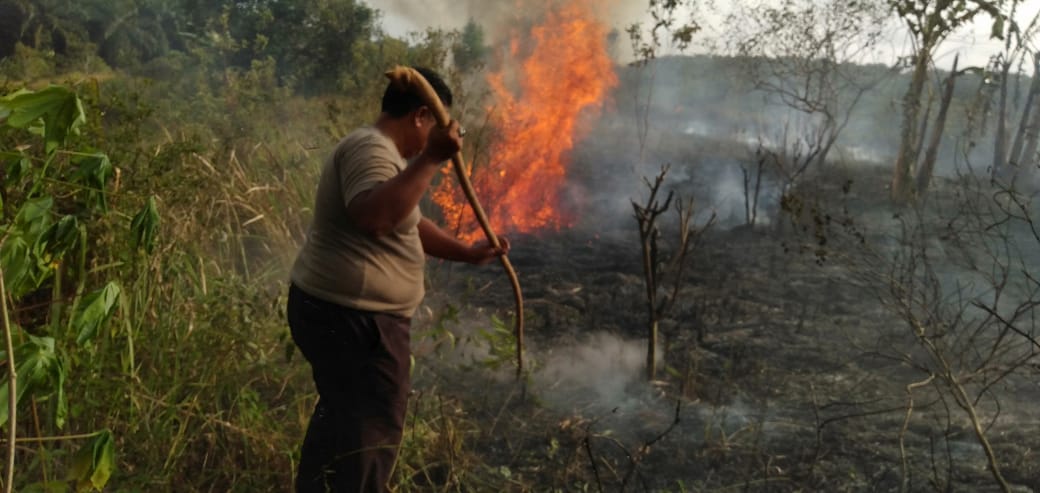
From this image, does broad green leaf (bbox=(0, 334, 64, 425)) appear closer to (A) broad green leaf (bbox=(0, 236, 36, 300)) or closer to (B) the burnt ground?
(A) broad green leaf (bbox=(0, 236, 36, 300))

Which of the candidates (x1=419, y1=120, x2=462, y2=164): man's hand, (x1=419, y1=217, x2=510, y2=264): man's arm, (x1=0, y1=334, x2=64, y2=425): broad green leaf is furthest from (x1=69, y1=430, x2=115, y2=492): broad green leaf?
(x1=419, y1=217, x2=510, y2=264): man's arm

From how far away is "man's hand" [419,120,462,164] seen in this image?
2273 mm

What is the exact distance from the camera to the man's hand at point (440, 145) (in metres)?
2.27

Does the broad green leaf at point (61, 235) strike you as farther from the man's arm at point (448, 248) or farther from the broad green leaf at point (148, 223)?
the man's arm at point (448, 248)

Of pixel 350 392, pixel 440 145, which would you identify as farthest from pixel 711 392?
pixel 440 145

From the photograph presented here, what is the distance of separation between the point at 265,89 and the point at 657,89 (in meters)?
19.8

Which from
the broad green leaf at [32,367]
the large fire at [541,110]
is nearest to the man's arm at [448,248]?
the broad green leaf at [32,367]

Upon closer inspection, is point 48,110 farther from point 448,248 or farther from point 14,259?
point 448,248

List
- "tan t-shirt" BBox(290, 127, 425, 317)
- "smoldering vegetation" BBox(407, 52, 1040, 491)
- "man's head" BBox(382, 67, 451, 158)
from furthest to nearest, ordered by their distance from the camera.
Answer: "smoldering vegetation" BBox(407, 52, 1040, 491) → "man's head" BBox(382, 67, 451, 158) → "tan t-shirt" BBox(290, 127, 425, 317)

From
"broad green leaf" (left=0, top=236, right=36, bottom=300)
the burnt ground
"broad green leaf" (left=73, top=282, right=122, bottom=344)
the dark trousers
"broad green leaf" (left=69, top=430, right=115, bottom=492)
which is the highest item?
"broad green leaf" (left=0, top=236, right=36, bottom=300)

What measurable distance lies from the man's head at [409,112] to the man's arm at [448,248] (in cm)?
46

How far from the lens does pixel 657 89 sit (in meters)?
29.1

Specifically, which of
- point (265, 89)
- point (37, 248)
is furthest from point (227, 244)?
point (265, 89)

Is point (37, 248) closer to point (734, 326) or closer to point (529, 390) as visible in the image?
point (529, 390)
